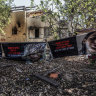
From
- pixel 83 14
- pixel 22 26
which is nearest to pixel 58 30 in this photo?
pixel 83 14

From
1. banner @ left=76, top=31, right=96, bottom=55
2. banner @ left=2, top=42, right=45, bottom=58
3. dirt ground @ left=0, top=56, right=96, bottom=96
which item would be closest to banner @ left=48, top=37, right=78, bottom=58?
banner @ left=76, top=31, right=96, bottom=55

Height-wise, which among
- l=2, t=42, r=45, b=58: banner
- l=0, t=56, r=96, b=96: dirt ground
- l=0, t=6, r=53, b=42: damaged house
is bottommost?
l=0, t=56, r=96, b=96: dirt ground

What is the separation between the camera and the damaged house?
68.6 feet

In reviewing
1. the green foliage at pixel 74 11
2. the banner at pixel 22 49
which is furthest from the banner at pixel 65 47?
the green foliage at pixel 74 11

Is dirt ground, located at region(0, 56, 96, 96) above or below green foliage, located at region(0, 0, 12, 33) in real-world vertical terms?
below

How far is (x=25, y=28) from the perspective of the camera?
20.9 metres

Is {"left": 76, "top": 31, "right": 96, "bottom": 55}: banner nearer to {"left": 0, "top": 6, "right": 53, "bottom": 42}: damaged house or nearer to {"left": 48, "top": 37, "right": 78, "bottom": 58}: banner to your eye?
{"left": 48, "top": 37, "right": 78, "bottom": 58}: banner

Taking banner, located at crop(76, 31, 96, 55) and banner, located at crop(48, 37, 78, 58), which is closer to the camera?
banner, located at crop(76, 31, 96, 55)

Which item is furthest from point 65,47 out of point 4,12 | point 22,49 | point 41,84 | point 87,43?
point 4,12

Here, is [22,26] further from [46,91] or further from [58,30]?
[46,91]

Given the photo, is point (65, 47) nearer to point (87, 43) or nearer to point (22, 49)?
point (87, 43)

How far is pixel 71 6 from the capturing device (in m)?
13.6

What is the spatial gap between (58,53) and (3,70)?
363 centimetres

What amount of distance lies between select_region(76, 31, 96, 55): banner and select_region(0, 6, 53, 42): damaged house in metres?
12.5
